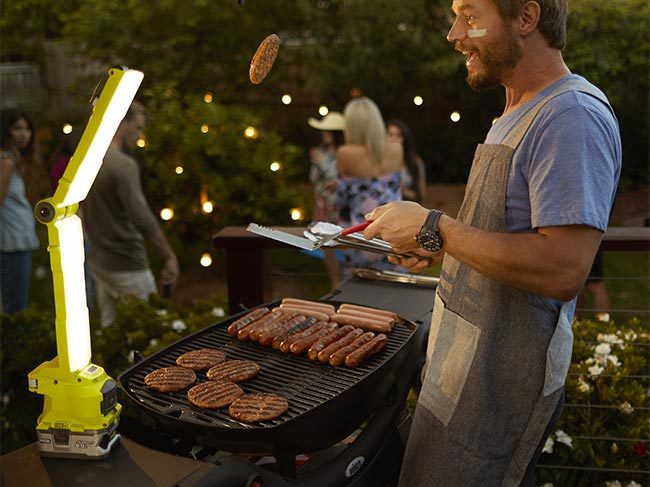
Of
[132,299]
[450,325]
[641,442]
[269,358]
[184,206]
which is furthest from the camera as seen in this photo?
[184,206]

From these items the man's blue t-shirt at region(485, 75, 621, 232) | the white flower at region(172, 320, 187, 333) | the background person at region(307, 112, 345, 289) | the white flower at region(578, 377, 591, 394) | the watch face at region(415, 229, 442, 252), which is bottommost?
the white flower at region(578, 377, 591, 394)

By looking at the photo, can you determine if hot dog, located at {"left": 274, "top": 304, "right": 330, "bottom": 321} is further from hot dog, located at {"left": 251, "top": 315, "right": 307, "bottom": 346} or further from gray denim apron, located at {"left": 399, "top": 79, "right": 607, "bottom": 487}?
gray denim apron, located at {"left": 399, "top": 79, "right": 607, "bottom": 487}

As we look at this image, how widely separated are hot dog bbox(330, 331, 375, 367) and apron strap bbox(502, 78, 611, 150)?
2.49ft

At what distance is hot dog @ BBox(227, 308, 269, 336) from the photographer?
2.59 meters

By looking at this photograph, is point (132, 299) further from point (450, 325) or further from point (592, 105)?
point (592, 105)

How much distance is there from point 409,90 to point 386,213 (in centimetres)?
935

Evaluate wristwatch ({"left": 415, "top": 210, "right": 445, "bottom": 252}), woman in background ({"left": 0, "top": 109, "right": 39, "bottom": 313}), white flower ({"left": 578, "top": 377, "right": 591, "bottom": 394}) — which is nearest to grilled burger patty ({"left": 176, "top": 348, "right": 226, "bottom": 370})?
wristwatch ({"left": 415, "top": 210, "right": 445, "bottom": 252})

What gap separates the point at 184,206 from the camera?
299 inches

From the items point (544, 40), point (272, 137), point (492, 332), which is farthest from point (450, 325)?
point (272, 137)

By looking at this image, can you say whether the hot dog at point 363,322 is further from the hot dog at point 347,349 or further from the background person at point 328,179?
the background person at point 328,179

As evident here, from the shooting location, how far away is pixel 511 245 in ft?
6.12

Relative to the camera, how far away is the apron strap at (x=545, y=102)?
190 centimetres

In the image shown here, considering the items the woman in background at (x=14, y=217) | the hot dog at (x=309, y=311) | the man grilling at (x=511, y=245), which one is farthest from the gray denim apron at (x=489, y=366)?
the woman in background at (x=14, y=217)

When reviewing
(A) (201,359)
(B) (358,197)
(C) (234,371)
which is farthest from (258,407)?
(B) (358,197)
